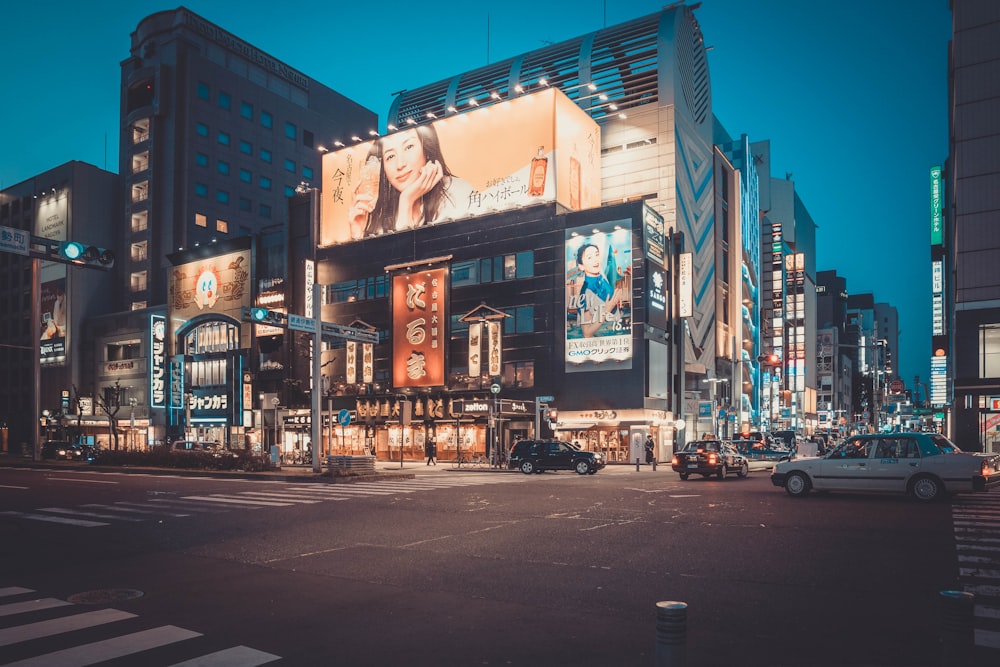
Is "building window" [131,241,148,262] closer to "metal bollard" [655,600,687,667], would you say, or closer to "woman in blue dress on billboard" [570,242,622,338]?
"woman in blue dress on billboard" [570,242,622,338]

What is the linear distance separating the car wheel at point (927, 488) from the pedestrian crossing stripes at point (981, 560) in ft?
1.63

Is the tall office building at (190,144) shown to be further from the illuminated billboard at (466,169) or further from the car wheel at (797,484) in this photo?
the car wheel at (797,484)

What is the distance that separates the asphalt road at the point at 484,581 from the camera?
6.97 meters

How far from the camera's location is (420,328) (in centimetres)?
5825

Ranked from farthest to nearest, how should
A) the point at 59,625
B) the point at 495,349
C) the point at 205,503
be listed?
the point at 495,349 → the point at 205,503 → the point at 59,625

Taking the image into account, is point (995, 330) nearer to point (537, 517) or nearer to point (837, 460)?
point (837, 460)

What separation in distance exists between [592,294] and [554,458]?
18607mm

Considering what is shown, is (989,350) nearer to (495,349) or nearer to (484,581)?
(495,349)

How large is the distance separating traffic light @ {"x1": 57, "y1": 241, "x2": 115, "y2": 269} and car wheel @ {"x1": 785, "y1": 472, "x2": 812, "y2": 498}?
18072mm

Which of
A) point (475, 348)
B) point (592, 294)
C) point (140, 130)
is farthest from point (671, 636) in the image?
point (140, 130)

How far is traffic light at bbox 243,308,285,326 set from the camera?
3077 centimetres

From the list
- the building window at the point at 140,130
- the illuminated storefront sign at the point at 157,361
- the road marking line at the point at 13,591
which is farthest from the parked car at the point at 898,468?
the building window at the point at 140,130

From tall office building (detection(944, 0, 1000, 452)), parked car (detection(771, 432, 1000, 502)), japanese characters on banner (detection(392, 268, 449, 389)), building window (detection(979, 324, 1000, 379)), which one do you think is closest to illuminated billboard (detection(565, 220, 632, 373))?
japanese characters on banner (detection(392, 268, 449, 389))

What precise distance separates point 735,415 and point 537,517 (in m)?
61.1
